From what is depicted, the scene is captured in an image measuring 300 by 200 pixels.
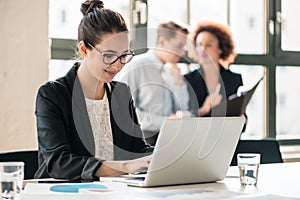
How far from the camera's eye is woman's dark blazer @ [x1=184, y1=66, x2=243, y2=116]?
13.9ft

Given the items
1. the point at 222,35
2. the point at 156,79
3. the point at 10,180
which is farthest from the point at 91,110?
the point at 222,35

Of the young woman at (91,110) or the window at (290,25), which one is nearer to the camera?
the young woman at (91,110)

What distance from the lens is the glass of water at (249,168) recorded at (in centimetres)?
186

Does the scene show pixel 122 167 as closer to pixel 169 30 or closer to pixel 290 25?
pixel 169 30

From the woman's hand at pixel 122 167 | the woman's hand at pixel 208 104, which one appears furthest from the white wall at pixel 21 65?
the woman's hand at pixel 122 167

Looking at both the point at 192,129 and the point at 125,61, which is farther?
the point at 125,61

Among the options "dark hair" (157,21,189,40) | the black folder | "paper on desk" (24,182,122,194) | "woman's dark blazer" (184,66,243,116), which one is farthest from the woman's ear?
"woman's dark blazer" (184,66,243,116)

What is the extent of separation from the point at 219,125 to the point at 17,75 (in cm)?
190

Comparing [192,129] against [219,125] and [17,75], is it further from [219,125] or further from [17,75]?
[17,75]

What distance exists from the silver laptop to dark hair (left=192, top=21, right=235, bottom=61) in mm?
2596

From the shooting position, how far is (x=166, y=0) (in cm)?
443

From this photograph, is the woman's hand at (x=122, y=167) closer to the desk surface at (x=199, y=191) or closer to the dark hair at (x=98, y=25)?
the desk surface at (x=199, y=191)

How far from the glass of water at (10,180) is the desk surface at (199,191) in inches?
1.1

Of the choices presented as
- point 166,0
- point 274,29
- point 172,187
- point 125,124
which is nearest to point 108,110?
point 125,124
